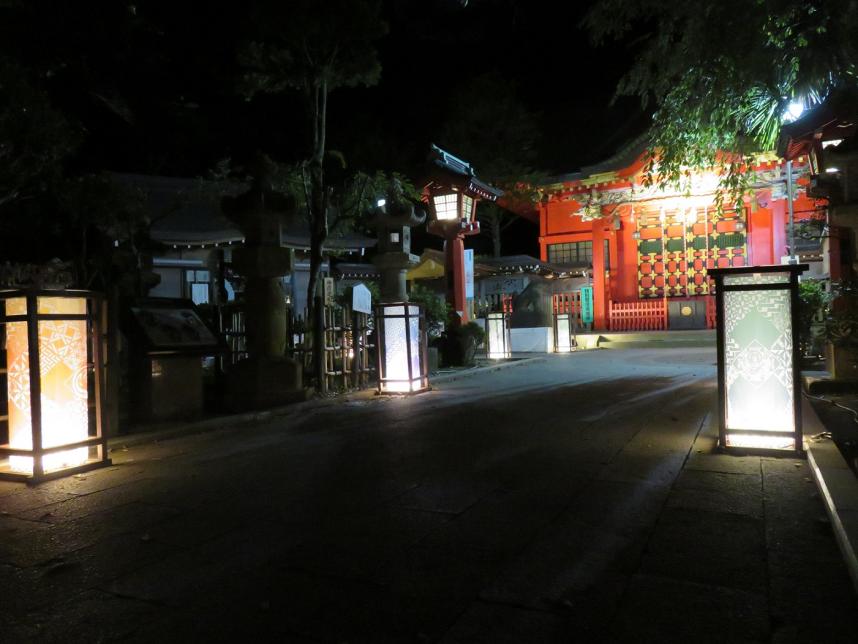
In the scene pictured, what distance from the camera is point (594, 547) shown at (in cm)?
398

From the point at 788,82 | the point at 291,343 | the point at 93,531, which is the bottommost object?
the point at 93,531

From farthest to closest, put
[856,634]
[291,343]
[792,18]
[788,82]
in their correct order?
[291,343]
[788,82]
[792,18]
[856,634]

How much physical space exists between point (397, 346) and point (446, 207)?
7933 mm

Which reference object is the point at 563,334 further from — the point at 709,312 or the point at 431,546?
the point at 431,546

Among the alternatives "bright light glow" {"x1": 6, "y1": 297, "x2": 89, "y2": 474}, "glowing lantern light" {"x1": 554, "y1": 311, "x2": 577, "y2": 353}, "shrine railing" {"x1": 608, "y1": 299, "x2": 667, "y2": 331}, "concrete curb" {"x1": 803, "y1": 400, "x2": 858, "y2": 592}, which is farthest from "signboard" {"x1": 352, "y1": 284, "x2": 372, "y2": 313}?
"shrine railing" {"x1": 608, "y1": 299, "x2": 667, "y2": 331}

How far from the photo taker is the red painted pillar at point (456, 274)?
64.4 feet

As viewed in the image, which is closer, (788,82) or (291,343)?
(788,82)

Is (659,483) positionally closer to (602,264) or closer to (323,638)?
(323,638)

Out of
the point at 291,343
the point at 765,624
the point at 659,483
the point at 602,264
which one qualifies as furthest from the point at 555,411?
the point at 602,264

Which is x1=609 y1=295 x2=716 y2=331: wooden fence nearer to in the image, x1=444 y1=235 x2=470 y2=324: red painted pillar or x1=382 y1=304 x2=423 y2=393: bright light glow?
x1=444 y1=235 x2=470 y2=324: red painted pillar

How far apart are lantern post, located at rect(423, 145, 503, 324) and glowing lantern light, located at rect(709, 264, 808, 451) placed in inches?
470

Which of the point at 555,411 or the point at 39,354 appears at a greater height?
the point at 39,354

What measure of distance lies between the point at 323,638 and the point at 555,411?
7.19 metres

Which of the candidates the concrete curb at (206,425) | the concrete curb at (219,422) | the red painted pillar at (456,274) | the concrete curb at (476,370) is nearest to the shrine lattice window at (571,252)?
the concrete curb at (476,370)
